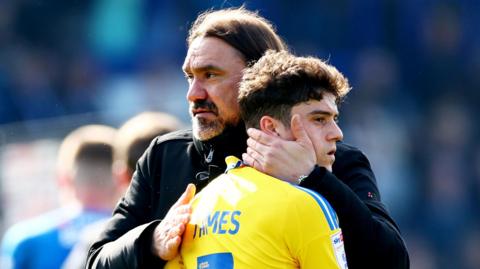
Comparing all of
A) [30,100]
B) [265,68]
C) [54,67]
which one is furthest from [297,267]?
[54,67]

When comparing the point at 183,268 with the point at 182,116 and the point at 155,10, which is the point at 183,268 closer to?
the point at 182,116

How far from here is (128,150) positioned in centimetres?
612

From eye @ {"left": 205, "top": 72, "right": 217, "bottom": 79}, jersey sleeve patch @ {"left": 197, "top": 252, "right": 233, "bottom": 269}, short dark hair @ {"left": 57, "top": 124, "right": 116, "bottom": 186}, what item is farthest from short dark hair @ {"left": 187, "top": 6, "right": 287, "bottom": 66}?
short dark hair @ {"left": 57, "top": 124, "right": 116, "bottom": 186}

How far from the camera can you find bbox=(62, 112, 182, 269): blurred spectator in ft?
Answer: 20.0

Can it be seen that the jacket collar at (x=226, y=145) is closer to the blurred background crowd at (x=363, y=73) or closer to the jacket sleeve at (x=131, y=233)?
the jacket sleeve at (x=131, y=233)

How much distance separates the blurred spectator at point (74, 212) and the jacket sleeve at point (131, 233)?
2.24 metres

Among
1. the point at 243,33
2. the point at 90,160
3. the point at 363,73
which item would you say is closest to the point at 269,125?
the point at 243,33

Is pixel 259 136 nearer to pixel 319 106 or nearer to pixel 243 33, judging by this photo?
pixel 319 106

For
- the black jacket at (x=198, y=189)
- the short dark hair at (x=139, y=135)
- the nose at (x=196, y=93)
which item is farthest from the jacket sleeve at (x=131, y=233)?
the short dark hair at (x=139, y=135)

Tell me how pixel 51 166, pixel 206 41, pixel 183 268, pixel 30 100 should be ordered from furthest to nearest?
pixel 30 100 < pixel 51 166 < pixel 206 41 < pixel 183 268

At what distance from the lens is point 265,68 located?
3979 millimetres

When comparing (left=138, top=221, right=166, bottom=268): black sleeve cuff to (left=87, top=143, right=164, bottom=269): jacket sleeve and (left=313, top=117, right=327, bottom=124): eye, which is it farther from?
(left=313, top=117, right=327, bottom=124): eye

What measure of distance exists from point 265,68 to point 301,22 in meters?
10.0

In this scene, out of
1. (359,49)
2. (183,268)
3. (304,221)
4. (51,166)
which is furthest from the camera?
(359,49)
